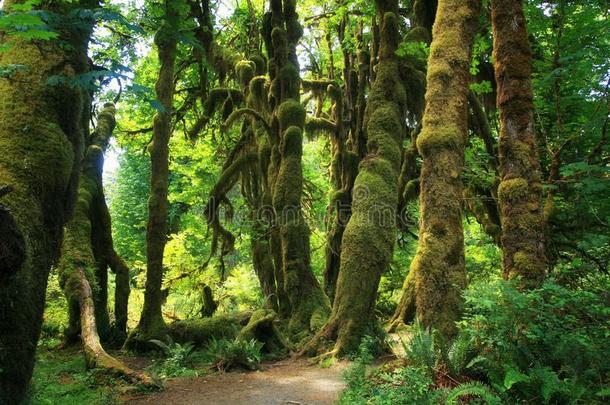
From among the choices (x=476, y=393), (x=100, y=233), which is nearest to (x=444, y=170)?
(x=476, y=393)

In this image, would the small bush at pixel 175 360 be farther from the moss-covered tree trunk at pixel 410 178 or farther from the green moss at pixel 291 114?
the green moss at pixel 291 114

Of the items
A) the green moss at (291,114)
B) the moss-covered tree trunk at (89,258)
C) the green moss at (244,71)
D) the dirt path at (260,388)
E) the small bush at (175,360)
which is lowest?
the dirt path at (260,388)

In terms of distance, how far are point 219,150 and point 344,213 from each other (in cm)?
677

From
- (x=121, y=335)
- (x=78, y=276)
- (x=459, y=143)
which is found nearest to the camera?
(x=459, y=143)

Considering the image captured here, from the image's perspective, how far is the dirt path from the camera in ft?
22.9

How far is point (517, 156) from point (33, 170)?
19.2 feet

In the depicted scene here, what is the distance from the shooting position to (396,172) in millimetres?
11273

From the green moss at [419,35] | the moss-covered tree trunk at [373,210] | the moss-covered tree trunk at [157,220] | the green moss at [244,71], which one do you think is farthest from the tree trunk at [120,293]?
the green moss at [419,35]

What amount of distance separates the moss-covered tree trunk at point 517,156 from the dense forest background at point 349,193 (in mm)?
23


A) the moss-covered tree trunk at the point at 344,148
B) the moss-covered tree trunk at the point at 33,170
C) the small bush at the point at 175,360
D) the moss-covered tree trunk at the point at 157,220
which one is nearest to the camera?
the moss-covered tree trunk at the point at 33,170

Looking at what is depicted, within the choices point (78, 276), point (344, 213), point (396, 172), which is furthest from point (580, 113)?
point (78, 276)

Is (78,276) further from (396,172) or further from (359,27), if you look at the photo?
(359,27)

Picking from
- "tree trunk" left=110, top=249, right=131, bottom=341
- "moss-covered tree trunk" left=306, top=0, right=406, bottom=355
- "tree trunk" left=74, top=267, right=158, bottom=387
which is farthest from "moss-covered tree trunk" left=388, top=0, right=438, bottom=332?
"tree trunk" left=110, top=249, right=131, bottom=341

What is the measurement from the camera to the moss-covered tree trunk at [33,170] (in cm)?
463
